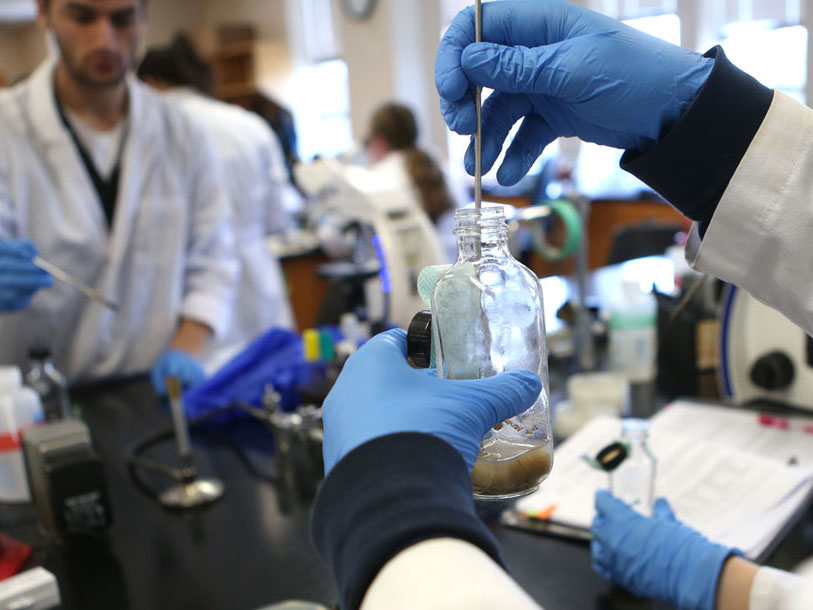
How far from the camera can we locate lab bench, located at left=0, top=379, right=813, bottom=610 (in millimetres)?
929

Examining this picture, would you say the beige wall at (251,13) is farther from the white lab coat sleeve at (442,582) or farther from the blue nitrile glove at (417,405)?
the white lab coat sleeve at (442,582)

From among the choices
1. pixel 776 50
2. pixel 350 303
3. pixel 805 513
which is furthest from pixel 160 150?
pixel 776 50

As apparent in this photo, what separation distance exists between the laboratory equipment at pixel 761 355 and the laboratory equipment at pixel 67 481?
3.97 feet

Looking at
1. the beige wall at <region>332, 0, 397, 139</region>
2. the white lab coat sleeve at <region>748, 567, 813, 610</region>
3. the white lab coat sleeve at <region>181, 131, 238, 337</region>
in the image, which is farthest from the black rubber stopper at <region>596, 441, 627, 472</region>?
the beige wall at <region>332, 0, 397, 139</region>

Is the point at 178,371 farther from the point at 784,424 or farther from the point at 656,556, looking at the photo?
the point at 784,424

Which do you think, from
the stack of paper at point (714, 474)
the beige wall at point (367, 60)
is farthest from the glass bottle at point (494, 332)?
the beige wall at point (367, 60)

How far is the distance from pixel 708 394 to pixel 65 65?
5.97ft

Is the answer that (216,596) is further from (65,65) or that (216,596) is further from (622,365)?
(65,65)

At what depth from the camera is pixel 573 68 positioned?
2.39 feet

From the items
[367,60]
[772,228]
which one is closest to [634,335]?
[772,228]

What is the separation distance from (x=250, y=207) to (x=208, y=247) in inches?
39.8

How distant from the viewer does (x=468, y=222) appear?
0.63 m

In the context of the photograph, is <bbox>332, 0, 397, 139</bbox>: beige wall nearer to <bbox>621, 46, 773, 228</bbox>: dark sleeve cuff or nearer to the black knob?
the black knob

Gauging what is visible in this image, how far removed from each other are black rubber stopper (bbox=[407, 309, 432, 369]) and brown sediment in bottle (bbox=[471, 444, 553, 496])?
0.35ft
